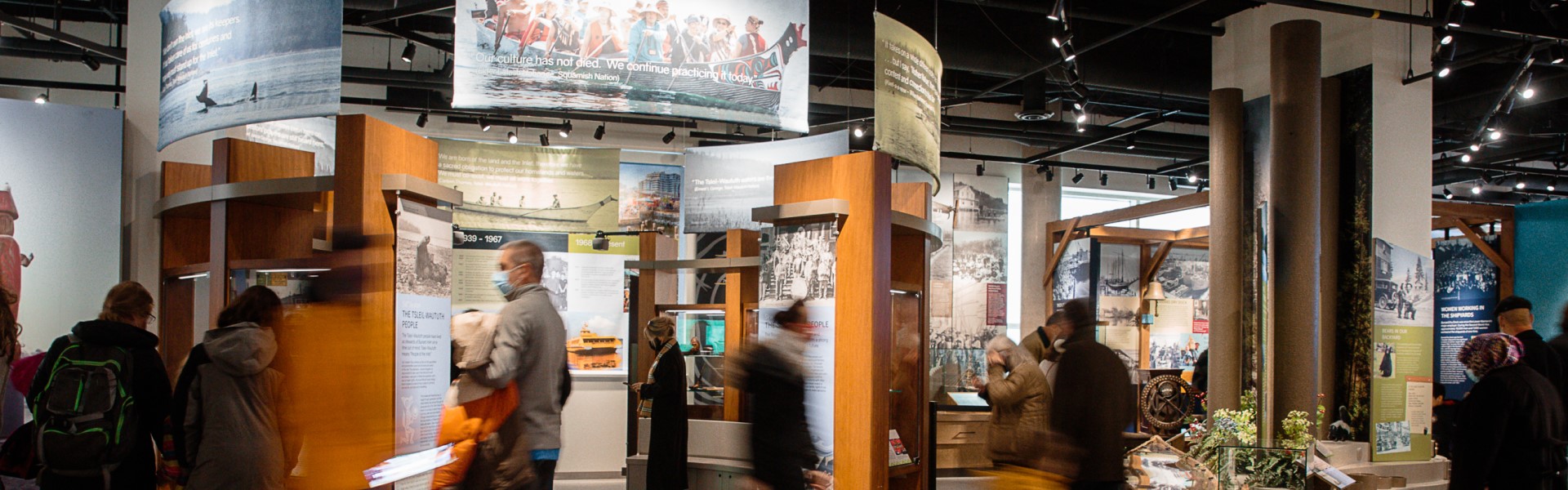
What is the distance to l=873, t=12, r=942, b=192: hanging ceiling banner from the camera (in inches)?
212

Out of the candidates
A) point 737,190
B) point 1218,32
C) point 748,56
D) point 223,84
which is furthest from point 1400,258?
point 223,84

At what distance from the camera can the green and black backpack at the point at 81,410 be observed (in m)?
Answer: 4.61

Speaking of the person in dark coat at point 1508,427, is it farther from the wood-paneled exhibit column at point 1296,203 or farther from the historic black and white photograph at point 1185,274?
the historic black and white photograph at point 1185,274

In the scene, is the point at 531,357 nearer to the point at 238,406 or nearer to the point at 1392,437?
the point at 238,406

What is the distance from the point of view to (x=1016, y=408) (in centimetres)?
486

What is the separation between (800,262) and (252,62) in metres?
3.04

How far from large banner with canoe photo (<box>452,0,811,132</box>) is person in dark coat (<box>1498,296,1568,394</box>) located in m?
4.51

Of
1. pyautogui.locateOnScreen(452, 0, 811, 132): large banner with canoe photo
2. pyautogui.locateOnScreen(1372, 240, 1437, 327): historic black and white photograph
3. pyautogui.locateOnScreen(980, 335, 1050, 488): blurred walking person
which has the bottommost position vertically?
pyautogui.locateOnScreen(980, 335, 1050, 488): blurred walking person

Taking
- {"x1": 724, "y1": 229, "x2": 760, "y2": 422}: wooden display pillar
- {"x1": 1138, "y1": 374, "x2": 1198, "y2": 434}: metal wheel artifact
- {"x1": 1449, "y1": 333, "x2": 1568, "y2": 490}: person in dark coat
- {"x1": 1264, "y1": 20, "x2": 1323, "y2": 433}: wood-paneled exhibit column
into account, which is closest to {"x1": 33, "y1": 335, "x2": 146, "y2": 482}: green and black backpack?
{"x1": 724, "y1": 229, "x2": 760, "y2": 422}: wooden display pillar

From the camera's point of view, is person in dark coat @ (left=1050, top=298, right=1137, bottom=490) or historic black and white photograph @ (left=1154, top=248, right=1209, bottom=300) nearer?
person in dark coat @ (left=1050, top=298, right=1137, bottom=490)

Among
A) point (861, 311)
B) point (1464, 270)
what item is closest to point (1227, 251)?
point (861, 311)

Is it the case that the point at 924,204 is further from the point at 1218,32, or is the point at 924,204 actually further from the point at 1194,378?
the point at 1194,378

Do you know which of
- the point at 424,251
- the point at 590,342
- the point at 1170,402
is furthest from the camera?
the point at 1170,402

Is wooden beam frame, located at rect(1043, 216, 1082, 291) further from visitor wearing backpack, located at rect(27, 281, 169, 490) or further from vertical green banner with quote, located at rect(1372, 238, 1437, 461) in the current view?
visitor wearing backpack, located at rect(27, 281, 169, 490)
